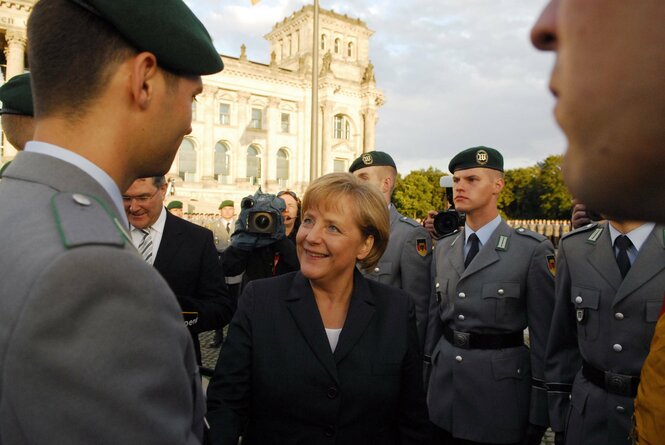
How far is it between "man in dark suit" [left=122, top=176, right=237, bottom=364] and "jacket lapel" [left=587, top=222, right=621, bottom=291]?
7.55ft

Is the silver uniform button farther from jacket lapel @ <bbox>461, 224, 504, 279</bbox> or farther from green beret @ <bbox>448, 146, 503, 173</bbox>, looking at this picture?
green beret @ <bbox>448, 146, 503, 173</bbox>

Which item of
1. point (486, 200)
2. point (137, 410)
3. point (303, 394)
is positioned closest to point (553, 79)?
point (137, 410)

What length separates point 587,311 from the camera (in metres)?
2.88

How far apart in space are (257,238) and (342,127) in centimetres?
4950

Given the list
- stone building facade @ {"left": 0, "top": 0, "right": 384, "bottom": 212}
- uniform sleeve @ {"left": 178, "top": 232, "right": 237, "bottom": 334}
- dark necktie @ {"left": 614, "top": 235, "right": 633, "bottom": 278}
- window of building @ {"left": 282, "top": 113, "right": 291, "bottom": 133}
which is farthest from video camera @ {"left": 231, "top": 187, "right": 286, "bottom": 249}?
window of building @ {"left": 282, "top": 113, "right": 291, "bottom": 133}

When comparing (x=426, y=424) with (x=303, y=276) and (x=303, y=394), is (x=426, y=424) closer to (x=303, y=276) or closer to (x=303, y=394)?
(x=303, y=394)

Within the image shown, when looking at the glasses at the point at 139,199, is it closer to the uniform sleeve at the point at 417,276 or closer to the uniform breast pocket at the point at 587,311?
the uniform sleeve at the point at 417,276

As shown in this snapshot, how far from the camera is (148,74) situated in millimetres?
1132

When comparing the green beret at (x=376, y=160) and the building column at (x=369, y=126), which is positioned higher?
the building column at (x=369, y=126)

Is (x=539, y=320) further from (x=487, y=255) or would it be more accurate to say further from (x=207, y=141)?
(x=207, y=141)

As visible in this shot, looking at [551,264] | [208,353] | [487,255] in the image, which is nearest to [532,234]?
[551,264]

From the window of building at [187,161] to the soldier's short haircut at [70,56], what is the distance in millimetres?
45623

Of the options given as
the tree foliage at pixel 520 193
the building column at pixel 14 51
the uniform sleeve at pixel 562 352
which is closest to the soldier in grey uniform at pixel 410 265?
the uniform sleeve at pixel 562 352

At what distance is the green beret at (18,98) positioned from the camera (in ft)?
8.36
